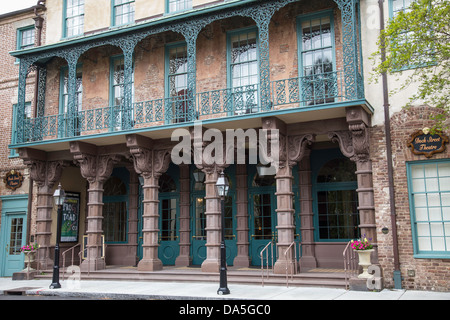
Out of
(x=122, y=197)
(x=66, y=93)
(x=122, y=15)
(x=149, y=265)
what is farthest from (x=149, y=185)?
(x=122, y=15)

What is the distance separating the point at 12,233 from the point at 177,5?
10258 millimetres

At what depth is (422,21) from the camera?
27.6 ft

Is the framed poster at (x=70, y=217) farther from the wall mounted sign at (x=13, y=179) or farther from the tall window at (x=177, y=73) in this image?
the tall window at (x=177, y=73)

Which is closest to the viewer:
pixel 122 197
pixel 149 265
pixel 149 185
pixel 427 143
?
pixel 427 143

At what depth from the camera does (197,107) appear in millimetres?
13953

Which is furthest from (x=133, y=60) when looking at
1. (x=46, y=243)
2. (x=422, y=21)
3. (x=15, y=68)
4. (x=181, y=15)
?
(x=422, y=21)

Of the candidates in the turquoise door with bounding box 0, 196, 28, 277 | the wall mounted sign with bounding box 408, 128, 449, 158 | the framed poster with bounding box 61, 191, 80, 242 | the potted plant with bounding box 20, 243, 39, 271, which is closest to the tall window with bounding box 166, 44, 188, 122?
the framed poster with bounding box 61, 191, 80, 242

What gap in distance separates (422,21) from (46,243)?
13278 millimetres

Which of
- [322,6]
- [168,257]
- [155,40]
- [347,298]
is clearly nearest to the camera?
[347,298]

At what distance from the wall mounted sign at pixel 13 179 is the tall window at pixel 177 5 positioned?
821 centimetres

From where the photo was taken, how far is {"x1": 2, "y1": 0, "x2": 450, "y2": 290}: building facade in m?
11.3

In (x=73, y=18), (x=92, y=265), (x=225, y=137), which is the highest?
(x=73, y=18)

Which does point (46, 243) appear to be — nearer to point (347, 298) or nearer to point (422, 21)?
point (347, 298)

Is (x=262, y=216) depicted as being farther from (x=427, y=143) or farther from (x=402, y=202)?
(x=427, y=143)
